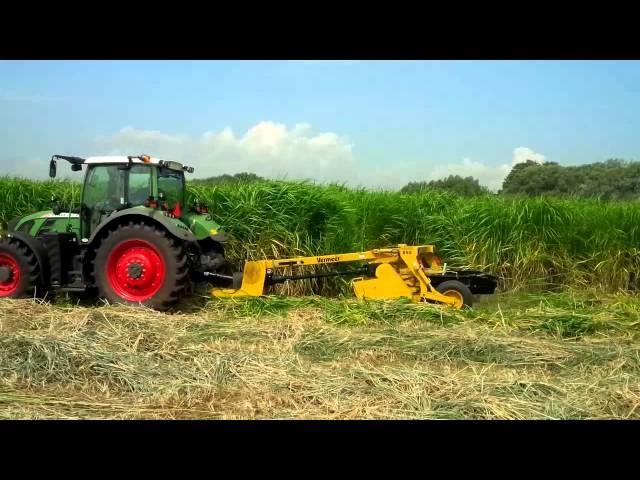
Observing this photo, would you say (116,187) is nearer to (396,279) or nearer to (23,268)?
(23,268)

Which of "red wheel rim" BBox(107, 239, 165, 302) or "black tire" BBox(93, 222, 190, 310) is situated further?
"red wheel rim" BBox(107, 239, 165, 302)

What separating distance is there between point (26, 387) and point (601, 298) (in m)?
7.29

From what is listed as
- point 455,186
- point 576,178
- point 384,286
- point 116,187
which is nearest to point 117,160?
point 116,187

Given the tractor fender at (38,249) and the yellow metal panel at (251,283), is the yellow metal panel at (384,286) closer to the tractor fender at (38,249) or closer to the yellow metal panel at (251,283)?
the yellow metal panel at (251,283)

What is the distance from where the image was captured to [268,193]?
28.9 feet

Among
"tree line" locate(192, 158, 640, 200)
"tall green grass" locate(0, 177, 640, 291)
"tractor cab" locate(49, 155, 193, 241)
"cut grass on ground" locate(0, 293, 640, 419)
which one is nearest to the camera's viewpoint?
"cut grass on ground" locate(0, 293, 640, 419)

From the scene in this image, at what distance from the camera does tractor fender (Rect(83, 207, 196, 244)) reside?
671 cm

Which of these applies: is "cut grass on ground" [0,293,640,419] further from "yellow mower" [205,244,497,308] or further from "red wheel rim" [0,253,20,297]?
"red wheel rim" [0,253,20,297]

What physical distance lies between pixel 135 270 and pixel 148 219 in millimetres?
636

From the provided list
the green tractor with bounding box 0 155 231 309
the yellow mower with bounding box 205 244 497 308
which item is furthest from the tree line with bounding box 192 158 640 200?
the green tractor with bounding box 0 155 231 309

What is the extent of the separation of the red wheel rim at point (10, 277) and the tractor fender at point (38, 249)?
26 cm

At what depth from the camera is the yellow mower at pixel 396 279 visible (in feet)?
22.5

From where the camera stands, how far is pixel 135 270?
22.1 ft

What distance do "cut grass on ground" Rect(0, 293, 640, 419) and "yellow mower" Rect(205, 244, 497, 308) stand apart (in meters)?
0.33
